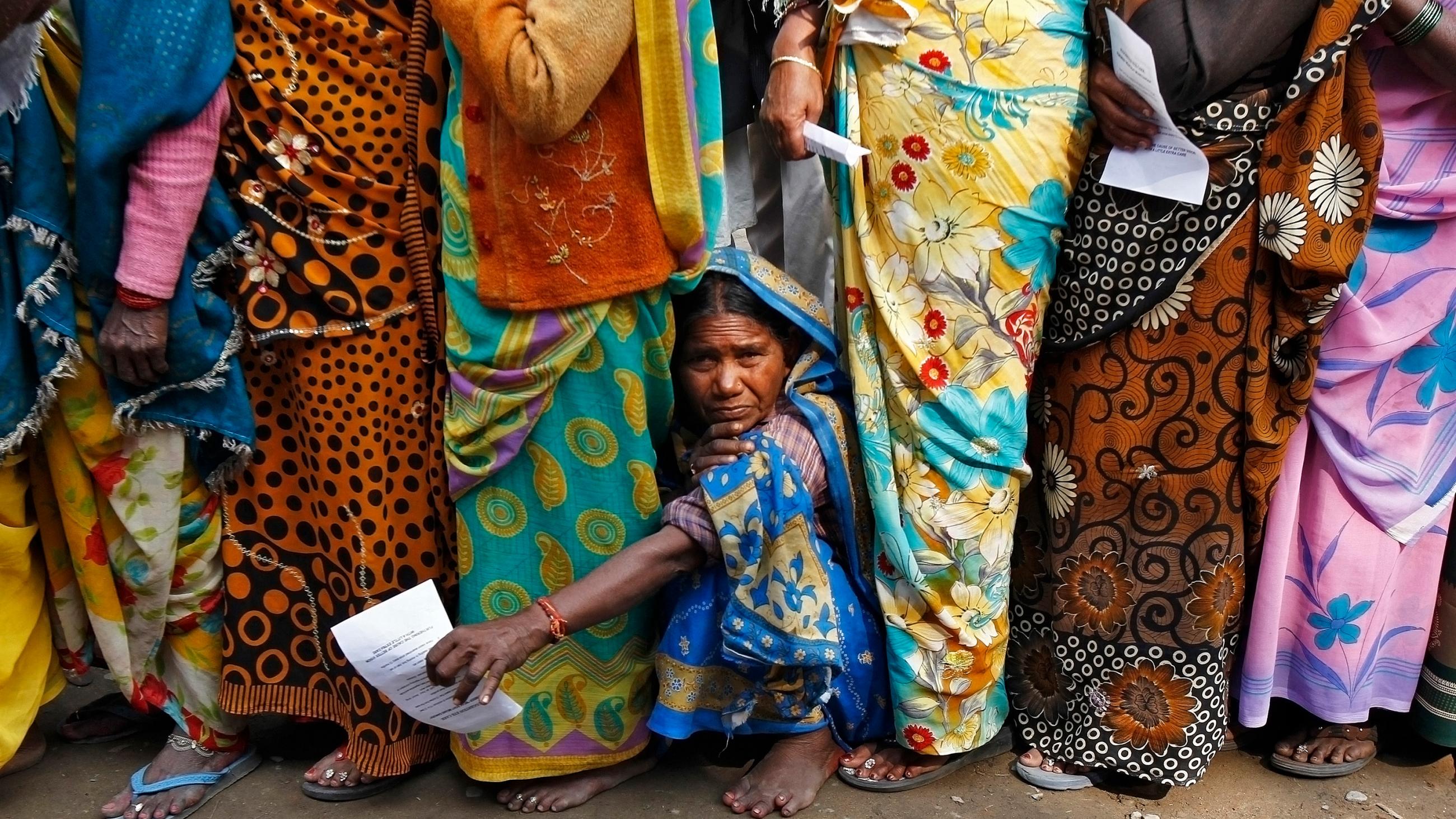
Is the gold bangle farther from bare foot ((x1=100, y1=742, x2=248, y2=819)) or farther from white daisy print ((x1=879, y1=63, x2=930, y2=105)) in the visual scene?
bare foot ((x1=100, y1=742, x2=248, y2=819))

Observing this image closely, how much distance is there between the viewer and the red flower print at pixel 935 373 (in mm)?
2473

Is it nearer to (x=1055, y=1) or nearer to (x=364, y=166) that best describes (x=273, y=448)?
(x=364, y=166)

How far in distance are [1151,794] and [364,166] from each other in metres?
2.20

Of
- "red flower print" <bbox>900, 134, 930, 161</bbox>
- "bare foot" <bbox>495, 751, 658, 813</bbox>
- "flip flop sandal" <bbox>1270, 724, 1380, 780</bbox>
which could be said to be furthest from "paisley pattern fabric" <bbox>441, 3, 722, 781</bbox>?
"flip flop sandal" <bbox>1270, 724, 1380, 780</bbox>

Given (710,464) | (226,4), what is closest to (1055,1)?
(710,464)

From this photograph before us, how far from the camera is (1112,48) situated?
230 cm

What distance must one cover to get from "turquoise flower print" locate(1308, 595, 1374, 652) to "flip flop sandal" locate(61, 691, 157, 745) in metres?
2.86

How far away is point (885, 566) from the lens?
259 cm

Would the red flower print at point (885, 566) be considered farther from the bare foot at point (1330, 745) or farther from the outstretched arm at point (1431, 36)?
the outstretched arm at point (1431, 36)

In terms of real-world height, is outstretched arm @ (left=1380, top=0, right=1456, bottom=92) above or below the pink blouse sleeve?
above

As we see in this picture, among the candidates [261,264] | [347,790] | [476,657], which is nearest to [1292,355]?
[476,657]

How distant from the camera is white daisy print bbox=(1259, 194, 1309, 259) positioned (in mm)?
2287

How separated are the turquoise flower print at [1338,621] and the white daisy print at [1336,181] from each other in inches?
33.9

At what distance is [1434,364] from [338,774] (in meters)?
2.59
